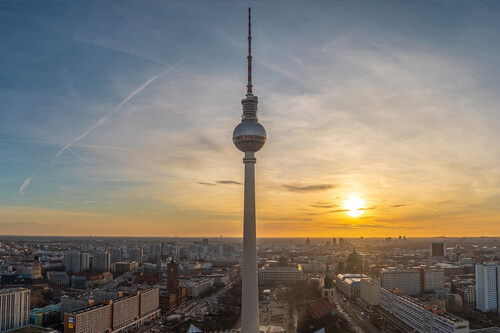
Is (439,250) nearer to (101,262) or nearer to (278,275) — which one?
(278,275)

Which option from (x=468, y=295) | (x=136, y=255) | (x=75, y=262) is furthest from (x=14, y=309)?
(x=136, y=255)

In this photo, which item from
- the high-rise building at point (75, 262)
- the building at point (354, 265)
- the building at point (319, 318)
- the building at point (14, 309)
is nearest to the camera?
the building at point (319, 318)

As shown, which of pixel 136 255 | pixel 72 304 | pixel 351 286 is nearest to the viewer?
pixel 72 304

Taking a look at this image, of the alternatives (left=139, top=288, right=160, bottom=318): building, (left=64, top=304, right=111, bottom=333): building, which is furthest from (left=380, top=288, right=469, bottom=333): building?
(left=64, top=304, right=111, bottom=333): building

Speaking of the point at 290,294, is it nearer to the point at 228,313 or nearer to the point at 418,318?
the point at 228,313

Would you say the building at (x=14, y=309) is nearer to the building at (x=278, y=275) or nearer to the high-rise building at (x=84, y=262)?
the building at (x=278, y=275)

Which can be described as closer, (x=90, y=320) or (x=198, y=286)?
(x=90, y=320)

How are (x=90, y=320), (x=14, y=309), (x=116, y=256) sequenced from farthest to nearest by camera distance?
(x=116, y=256) → (x=14, y=309) → (x=90, y=320)

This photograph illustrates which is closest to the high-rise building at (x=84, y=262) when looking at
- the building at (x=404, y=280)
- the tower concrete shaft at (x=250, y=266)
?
the building at (x=404, y=280)
